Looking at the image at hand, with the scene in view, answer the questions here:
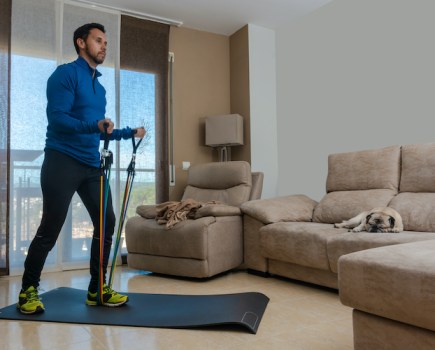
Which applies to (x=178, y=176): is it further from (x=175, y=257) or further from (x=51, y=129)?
(x=51, y=129)

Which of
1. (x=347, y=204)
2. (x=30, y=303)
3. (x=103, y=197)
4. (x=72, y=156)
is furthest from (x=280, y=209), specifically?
(x=30, y=303)

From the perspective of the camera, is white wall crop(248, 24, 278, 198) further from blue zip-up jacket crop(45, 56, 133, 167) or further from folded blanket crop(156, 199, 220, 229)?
blue zip-up jacket crop(45, 56, 133, 167)

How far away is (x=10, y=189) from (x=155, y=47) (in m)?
1.95

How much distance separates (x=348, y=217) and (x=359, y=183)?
1.00ft

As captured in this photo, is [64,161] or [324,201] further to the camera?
[324,201]

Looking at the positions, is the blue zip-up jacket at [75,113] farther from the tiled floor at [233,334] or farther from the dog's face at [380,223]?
the dog's face at [380,223]

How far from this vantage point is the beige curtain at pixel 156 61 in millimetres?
3947

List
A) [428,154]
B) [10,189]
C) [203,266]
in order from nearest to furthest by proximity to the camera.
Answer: [428,154], [203,266], [10,189]

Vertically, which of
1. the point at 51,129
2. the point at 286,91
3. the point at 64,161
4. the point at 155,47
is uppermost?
the point at 155,47

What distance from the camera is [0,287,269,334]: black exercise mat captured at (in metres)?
1.88

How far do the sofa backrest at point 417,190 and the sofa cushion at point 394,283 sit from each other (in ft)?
3.88

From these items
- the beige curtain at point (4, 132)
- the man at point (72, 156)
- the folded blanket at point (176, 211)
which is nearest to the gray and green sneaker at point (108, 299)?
the man at point (72, 156)

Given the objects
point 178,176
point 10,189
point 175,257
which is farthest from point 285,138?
point 10,189

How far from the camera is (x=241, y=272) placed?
126 inches
